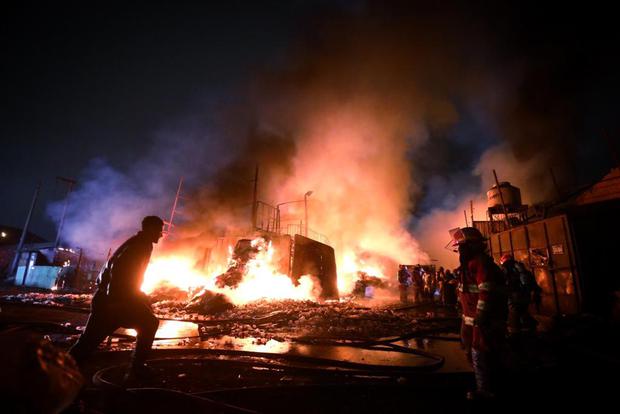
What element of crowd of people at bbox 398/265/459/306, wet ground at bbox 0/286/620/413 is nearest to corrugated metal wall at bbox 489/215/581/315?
wet ground at bbox 0/286/620/413

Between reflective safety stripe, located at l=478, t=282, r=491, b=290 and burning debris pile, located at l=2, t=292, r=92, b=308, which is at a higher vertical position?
reflective safety stripe, located at l=478, t=282, r=491, b=290

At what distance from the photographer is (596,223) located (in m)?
9.54

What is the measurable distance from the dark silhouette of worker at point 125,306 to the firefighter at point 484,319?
13.1ft

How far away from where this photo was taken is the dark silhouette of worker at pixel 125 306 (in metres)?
3.31

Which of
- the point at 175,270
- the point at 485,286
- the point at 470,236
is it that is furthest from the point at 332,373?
the point at 175,270

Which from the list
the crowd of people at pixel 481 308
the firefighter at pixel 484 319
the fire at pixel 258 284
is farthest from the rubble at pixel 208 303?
the firefighter at pixel 484 319

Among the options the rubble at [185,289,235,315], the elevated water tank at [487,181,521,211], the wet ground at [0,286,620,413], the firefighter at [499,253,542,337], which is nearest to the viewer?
the wet ground at [0,286,620,413]

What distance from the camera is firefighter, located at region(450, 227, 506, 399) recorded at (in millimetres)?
3344

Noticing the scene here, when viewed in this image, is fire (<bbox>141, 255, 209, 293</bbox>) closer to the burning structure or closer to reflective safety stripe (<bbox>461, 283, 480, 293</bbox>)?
the burning structure

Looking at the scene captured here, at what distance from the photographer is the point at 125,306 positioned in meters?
3.50

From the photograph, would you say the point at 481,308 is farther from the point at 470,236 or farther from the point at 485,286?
the point at 470,236

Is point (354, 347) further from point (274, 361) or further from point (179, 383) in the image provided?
point (179, 383)

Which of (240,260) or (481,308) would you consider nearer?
(481,308)

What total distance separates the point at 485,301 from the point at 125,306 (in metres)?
4.38
